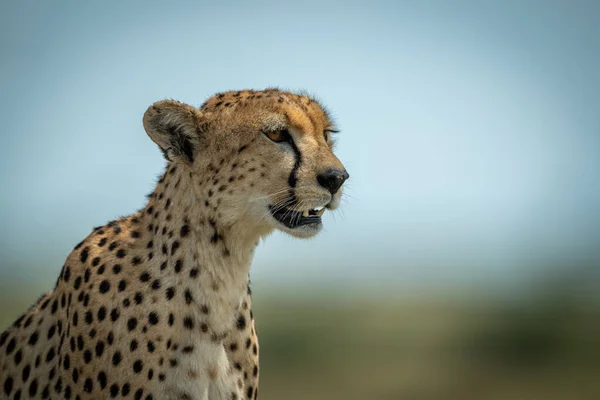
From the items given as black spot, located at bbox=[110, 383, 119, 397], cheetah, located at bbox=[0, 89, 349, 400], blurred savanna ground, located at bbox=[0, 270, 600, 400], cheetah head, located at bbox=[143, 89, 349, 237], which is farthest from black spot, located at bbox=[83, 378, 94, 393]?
blurred savanna ground, located at bbox=[0, 270, 600, 400]

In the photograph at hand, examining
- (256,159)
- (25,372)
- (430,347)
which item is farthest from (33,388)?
(430,347)

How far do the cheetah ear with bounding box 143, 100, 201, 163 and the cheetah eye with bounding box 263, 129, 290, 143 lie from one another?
0.97 ft

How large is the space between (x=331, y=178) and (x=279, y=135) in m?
0.29

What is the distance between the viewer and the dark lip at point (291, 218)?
3299mm

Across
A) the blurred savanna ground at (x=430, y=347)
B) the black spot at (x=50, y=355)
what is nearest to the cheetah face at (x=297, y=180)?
the black spot at (x=50, y=355)

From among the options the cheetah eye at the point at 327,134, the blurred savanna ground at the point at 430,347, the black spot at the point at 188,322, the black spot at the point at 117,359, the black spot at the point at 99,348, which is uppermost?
the blurred savanna ground at the point at 430,347

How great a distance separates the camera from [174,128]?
3418 mm

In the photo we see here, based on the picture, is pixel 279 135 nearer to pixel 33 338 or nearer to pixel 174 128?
pixel 174 128

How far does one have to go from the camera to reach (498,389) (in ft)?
48.0

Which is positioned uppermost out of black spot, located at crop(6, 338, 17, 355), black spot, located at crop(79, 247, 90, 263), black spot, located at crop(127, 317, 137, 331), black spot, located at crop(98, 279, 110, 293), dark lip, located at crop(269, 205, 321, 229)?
dark lip, located at crop(269, 205, 321, 229)

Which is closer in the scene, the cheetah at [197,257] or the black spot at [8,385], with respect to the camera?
the cheetah at [197,257]

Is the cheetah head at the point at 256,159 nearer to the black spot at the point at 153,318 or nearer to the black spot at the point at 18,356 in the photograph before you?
the black spot at the point at 153,318

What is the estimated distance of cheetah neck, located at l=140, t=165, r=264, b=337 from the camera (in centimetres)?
330

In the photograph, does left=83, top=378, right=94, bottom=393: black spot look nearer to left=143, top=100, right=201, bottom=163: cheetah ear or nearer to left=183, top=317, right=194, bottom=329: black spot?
left=183, top=317, right=194, bottom=329: black spot
